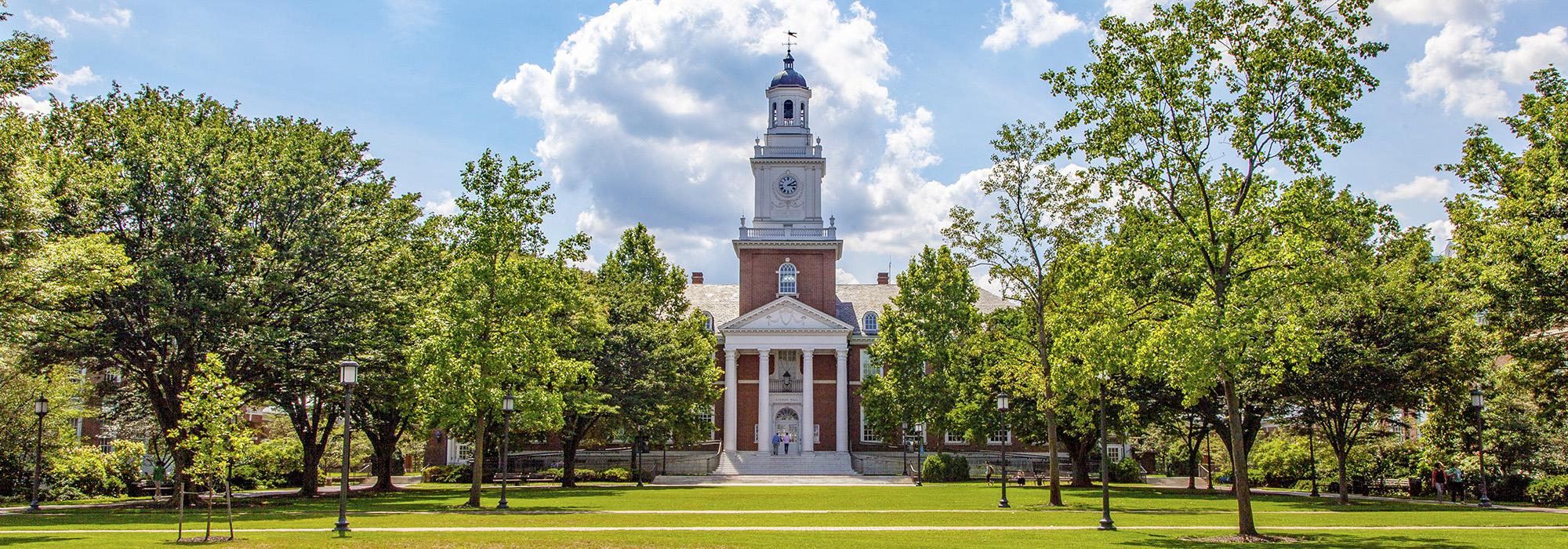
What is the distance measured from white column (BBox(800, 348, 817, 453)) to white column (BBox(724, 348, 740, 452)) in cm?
377

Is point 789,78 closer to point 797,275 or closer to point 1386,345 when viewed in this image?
point 797,275

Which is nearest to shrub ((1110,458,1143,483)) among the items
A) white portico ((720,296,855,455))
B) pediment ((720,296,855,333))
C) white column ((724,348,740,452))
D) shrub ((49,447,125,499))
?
white portico ((720,296,855,455))

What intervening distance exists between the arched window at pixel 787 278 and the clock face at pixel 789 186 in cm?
400

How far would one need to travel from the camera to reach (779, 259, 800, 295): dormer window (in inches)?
2413

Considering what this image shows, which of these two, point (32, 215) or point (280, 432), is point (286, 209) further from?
point (280, 432)

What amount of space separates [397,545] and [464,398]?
10456 mm

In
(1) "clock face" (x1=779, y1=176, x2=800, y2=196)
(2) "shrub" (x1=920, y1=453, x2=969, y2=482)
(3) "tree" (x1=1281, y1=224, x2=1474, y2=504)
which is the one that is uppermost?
(1) "clock face" (x1=779, y1=176, x2=800, y2=196)

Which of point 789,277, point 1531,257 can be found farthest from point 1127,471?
point 1531,257

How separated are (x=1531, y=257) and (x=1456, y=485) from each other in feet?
37.0

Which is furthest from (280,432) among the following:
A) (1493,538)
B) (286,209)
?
(1493,538)

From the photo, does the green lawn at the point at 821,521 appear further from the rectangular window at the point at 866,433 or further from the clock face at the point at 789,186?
the clock face at the point at 789,186

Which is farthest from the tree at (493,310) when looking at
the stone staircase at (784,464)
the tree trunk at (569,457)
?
the stone staircase at (784,464)

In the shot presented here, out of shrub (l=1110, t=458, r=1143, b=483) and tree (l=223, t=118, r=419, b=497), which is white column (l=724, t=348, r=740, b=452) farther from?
tree (l=223, t=118, r=419, b=497)

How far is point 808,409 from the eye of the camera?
58.4m
